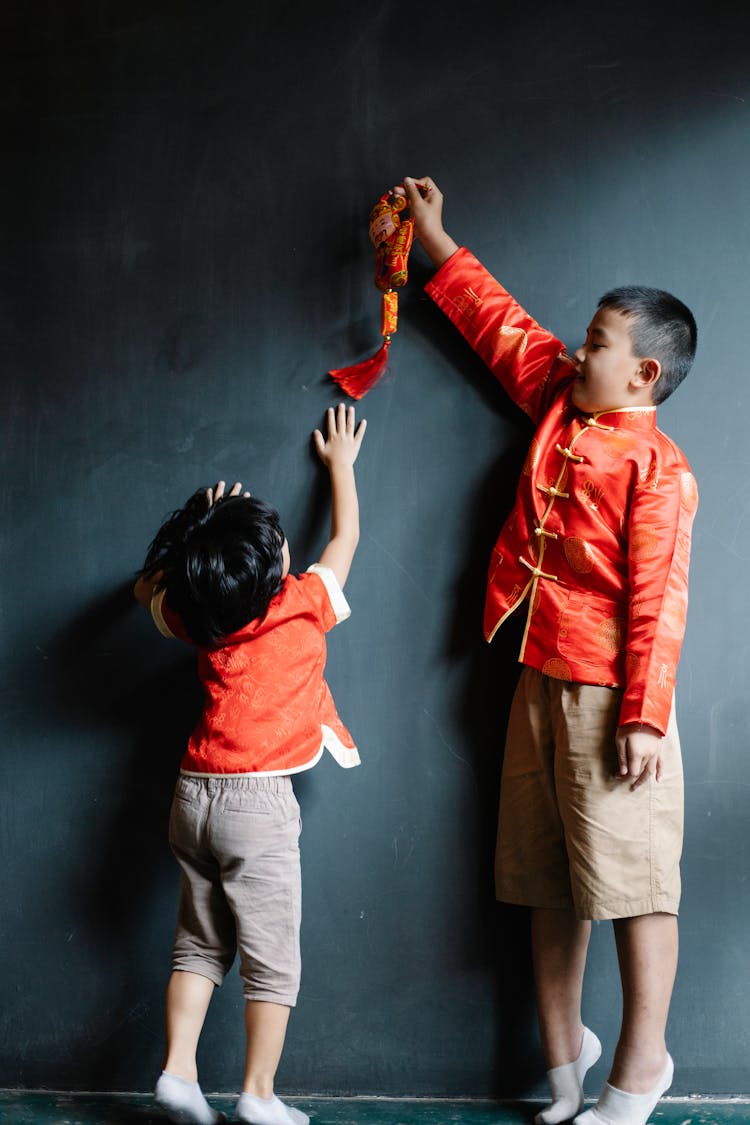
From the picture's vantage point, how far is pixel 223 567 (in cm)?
139

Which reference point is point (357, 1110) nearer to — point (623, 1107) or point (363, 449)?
point (623, 1107)

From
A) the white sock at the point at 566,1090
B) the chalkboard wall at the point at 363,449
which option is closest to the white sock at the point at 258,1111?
the chalkboard wall at the point at 363,449

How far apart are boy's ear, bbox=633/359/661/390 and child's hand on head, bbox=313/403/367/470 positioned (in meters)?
0.47

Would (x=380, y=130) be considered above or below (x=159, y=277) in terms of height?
above

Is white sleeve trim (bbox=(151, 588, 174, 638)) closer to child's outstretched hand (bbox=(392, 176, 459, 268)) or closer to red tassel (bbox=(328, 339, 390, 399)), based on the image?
red tassel (bbox=(328, 339, 390, 399))

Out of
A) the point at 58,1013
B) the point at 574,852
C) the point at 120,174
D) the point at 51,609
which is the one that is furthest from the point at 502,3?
the point at 58,1013

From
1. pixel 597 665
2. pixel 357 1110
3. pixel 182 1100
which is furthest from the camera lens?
pixel 357 1110

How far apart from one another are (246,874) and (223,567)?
1.54 feet

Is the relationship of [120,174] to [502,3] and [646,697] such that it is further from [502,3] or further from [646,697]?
[646,697]

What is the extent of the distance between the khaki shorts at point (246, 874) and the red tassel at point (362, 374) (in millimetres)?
673

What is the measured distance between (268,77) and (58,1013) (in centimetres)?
169

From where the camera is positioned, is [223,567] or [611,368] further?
[611,368]

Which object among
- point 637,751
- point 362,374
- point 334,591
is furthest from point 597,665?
point 362,374

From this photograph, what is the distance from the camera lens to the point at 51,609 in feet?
5.63
